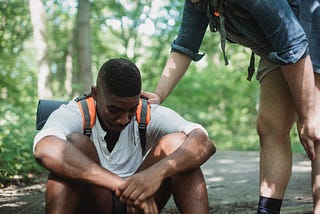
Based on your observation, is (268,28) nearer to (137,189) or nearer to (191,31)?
(191,31)

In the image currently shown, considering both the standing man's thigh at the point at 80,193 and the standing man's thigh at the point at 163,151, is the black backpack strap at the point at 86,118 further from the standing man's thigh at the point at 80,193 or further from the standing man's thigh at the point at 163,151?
the standing man's thigh at the point at 163,151

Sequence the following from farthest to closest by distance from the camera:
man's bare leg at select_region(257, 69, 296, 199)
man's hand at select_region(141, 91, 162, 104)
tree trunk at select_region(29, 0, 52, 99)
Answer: tree trunk at select_region(29, 0, 52, 99), man's hand at select_region(141, 91, 162, 104), man's bare leg at select_region(257, 69, 296, 199)

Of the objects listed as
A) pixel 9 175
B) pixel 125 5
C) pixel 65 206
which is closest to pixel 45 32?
pixel 9 175

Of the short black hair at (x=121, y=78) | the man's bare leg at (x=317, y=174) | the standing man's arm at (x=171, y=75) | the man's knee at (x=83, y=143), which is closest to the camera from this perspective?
the man's knee at (x=83, y=143)

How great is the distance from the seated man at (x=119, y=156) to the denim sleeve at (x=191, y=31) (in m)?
0.58

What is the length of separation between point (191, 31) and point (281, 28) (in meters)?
0.90

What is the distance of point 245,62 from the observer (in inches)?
634

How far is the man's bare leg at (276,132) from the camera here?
2947mm

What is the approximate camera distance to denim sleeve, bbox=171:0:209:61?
330 centimetres

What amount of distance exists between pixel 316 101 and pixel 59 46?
18.7 meters

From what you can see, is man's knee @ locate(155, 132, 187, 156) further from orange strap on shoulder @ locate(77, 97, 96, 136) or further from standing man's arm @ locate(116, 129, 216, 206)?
orange strap on shoulder @ locate(77, 97, 96, 136)

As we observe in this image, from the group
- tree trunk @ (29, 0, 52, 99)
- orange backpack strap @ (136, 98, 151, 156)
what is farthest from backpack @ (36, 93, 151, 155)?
tree trunk @ (29, 0, 52, 99)

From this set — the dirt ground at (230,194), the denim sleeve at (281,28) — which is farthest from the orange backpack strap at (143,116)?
the dirt ground at (230,194)

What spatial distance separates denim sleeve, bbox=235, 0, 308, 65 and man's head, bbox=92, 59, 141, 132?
0.79m
